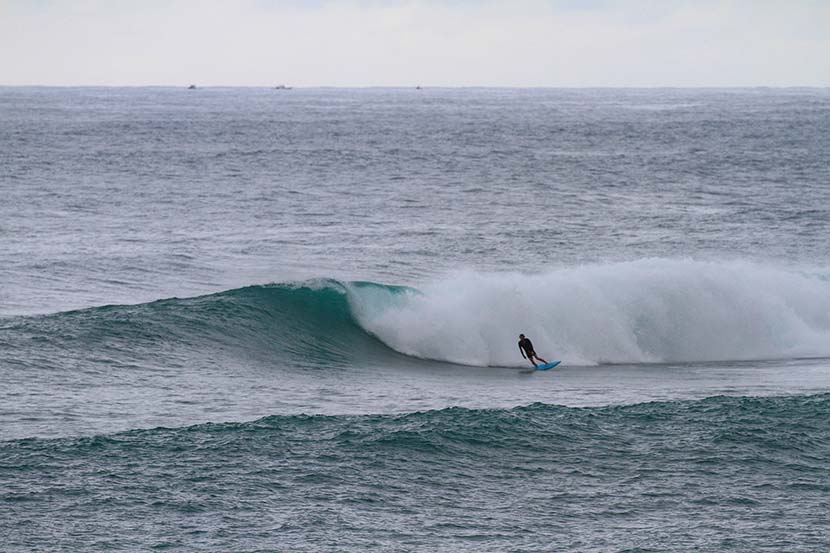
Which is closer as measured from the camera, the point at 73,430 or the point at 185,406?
the point at 73,430

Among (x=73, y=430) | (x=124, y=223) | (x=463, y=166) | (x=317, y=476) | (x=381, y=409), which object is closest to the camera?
(x=317, y=476)

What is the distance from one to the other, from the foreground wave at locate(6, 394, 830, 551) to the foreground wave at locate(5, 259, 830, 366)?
22.2ft

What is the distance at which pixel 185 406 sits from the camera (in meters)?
17.5

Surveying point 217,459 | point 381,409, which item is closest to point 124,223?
point 381,409

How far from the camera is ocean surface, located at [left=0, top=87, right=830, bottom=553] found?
12664 mm

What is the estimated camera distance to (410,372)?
2186 centimetres

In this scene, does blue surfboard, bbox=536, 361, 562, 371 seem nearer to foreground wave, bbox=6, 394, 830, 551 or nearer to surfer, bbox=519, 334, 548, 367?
surfer, bbox=519, 334, 548, 367

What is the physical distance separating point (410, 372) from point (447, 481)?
7.83 m

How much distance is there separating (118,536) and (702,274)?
18.6 m

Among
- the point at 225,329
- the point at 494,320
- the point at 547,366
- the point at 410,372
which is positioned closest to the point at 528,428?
the point at 410,372

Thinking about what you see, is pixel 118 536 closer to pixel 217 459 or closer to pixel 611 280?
pixel 217 459

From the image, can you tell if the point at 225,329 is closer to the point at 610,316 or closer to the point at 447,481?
the point at 610,316

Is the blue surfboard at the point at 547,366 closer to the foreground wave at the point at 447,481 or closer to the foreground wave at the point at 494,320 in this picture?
the foreground wave at the point at 494,320

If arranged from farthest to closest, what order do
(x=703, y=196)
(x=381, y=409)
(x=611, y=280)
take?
(x=703, y=196) < (x=611, y=280) < (x=381, y=409)
